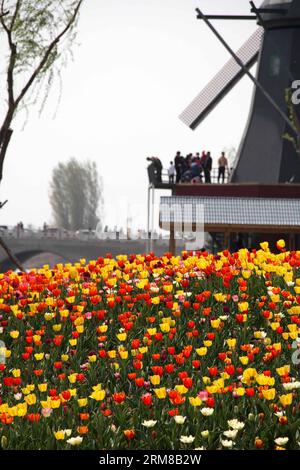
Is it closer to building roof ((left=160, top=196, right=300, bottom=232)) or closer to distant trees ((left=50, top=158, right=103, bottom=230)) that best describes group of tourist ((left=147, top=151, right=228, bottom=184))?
building roof ((left=160, top=196, right=300, bottom=232))

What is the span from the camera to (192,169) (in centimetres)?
3678

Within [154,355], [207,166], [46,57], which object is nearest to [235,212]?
[207,166]

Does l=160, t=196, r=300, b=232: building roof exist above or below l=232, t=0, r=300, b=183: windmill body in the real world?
below

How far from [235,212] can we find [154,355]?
22286 millimetres

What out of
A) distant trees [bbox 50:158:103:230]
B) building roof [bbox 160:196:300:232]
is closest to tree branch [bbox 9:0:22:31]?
building roof [bbox 160:196:300:232]

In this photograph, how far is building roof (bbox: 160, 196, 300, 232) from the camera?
2998cm

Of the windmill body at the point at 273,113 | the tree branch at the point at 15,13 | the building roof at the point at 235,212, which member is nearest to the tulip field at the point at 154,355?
the tree branch at the point at 15,13

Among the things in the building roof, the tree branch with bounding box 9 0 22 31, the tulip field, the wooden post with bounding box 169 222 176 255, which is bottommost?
the tulip field

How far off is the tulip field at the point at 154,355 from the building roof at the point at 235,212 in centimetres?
1626

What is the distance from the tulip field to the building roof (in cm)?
1626

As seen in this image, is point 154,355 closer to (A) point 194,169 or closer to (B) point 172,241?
(B) point 172,241

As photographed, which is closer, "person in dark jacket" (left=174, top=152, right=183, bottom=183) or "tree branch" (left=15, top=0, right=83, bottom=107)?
"tree branch" (left=15, top=0, right=83, bottom=107)
